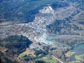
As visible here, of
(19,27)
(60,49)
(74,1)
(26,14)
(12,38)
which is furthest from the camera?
(74,1)

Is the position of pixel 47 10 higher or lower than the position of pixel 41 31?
lower

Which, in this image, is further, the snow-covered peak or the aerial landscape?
the snow-covered peak

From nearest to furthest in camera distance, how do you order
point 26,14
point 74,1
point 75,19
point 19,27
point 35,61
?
point 35,61 → point 19,27 → point 75,19 → point 26,14 → point 74,1

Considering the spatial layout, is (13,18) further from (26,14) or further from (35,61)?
(35,61)

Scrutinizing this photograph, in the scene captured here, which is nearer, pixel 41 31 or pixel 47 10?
pixel 41 31

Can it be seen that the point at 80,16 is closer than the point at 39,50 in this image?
No

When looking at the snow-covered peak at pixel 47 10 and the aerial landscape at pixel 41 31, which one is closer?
the aerial landscape at pixel 41 31

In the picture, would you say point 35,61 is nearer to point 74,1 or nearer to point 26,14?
point 26,14

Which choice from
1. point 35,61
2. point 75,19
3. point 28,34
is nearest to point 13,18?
point 28,34
